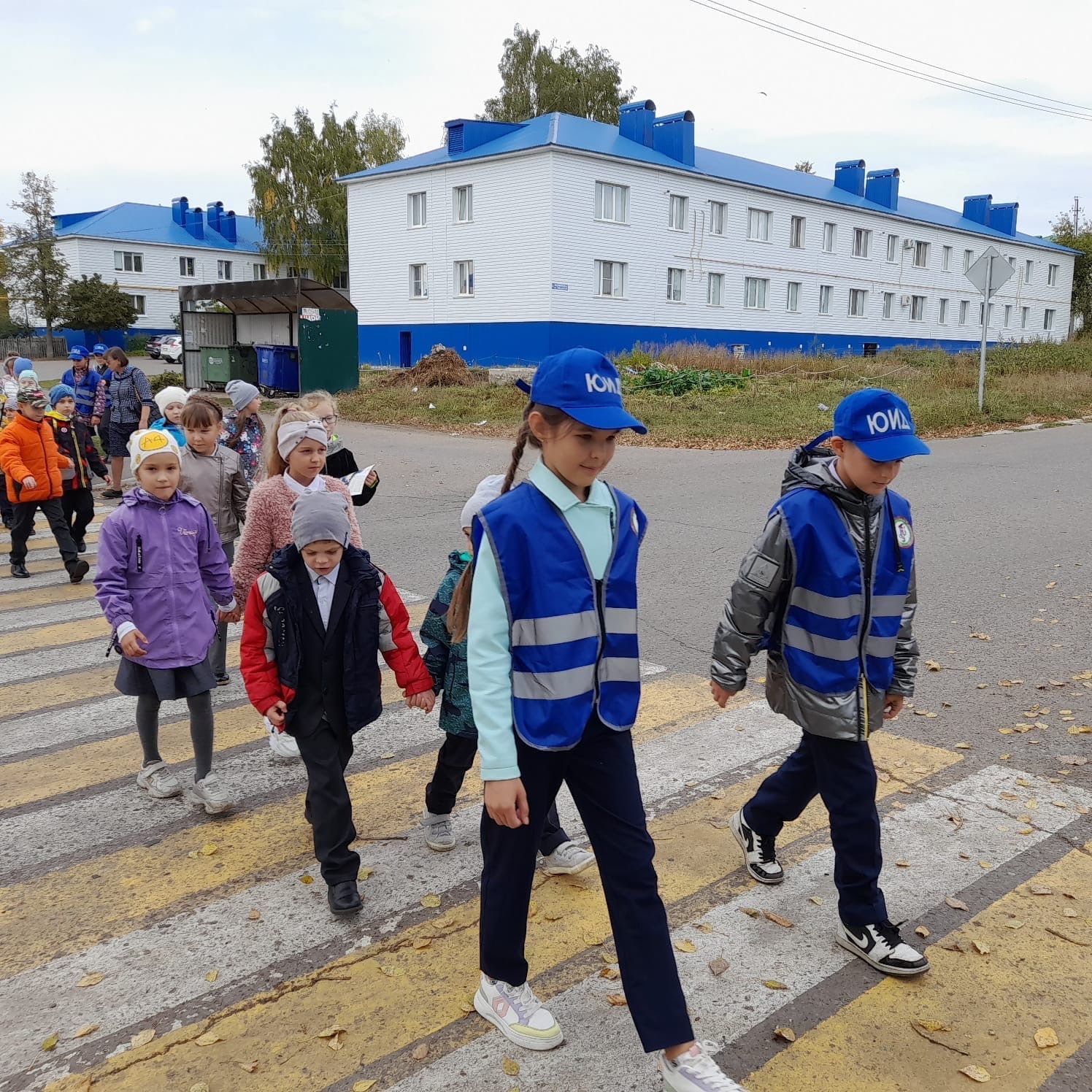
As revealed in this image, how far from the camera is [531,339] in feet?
119

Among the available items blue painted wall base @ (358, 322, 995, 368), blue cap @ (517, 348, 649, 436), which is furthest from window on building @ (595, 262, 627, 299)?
blue cap @ (517, 348, 649, 436)

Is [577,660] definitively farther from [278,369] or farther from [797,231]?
[797,231]

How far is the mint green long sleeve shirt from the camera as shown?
8.14 ft

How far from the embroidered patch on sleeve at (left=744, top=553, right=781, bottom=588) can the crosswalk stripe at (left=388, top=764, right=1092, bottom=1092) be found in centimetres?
127

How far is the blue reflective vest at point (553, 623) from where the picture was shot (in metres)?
2.47

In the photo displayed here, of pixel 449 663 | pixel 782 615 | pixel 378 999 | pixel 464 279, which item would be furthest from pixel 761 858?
pixel 464 279

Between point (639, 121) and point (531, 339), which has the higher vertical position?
point (639, 121)

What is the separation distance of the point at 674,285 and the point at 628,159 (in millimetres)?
5865

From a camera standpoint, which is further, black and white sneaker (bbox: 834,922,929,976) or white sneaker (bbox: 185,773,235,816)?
white sneaker (bbox: 185,773,235,816)

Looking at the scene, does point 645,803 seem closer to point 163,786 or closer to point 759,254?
point 163,786

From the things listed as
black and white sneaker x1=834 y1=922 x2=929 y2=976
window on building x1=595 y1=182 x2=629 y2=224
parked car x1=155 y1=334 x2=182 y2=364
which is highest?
window on building x1=595 y1=182 x2=629 y2=224

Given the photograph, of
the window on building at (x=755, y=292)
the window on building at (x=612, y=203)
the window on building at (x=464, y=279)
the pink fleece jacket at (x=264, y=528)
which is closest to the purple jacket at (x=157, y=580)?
the pink fleece jacket at (x=264, y=528)

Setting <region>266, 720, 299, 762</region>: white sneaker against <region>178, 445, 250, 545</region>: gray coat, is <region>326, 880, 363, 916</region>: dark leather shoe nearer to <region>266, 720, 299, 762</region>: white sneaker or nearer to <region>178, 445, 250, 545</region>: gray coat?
<region>266, 720, 299, 762</region>: white sneaker

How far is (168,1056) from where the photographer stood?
2.75 meters
